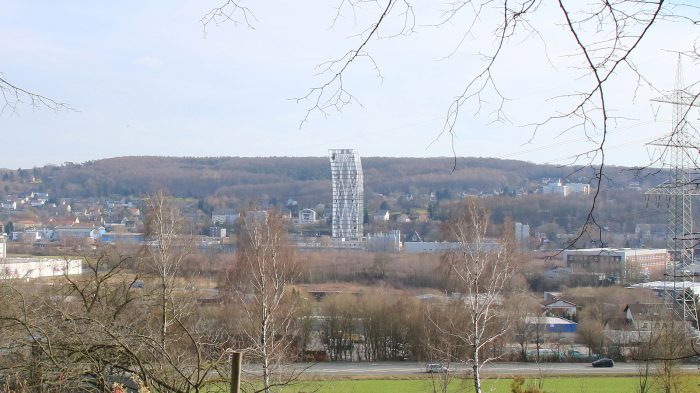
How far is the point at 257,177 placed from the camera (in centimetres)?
9519

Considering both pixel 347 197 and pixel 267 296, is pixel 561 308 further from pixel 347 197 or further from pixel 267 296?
pixel 347 197

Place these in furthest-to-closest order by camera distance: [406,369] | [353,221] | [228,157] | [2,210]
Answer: [228,157] < [2,210] < [353,221] < [406,369]

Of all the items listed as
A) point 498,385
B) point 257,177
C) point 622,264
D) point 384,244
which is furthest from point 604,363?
point 257,177

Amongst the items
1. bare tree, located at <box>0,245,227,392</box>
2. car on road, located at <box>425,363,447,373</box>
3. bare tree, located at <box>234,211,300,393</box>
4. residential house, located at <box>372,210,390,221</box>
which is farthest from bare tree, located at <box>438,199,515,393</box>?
residential house, located at <box>372,210,390,221</box>

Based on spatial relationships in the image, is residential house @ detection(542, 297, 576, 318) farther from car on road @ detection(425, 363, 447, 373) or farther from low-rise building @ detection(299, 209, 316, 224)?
low-rise building @ detection(299, 209, 316, 224)

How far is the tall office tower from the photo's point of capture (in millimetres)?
61594

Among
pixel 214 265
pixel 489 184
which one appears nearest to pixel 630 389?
pixel 214 265

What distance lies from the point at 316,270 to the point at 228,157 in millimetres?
73407

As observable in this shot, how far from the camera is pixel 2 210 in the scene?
79.9m

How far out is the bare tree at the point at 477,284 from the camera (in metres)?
10.6

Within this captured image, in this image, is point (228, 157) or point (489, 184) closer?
point (489, 184)

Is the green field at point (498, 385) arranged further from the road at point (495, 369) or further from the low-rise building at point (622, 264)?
the low-rise building at point (622, 264)

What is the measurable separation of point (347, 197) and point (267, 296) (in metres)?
51.2

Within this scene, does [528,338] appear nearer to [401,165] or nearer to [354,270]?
[354,270]
